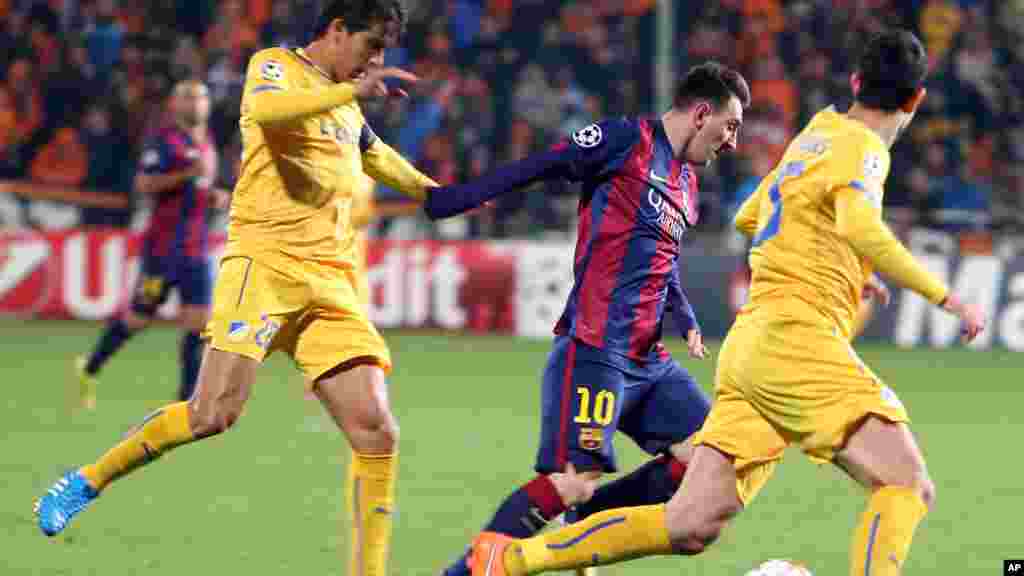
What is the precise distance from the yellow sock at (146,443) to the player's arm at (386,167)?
110cm

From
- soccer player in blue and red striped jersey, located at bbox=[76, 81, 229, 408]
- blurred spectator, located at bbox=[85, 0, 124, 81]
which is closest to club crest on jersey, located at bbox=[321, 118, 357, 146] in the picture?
soccer player in blue and red striped jersey, located at bbox=[76, 81, 229, 408]

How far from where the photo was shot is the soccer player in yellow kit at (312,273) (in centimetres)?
643

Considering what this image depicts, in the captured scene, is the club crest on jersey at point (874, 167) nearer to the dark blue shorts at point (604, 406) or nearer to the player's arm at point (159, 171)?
the dark blue shorts at point (604, 406)

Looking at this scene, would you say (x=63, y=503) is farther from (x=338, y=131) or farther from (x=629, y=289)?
(x=629, y=289)

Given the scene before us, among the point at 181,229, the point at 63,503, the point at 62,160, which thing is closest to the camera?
the point at 63,503

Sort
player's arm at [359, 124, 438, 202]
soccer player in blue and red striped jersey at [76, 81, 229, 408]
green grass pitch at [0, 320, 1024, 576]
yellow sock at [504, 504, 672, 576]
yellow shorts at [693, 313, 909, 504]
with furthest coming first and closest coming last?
soccer player in blue and red striped jersey at [76, 81, 229, 408]
green grass pitch at [0, 320, 1024, 576]
player's arm at [359, 124, 438, 202]
yellow sock at [504, 504, 672, 576]
yellow shorts at [693, 313, 909, 504]

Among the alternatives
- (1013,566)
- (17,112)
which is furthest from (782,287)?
(17,112)

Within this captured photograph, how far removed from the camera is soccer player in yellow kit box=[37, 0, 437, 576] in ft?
21.1

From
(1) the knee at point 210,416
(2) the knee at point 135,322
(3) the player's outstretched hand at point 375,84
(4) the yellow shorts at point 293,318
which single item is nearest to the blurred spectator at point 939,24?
(2) the knee at point 135,322

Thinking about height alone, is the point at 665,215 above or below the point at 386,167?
below

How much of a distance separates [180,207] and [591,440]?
5.94 meters

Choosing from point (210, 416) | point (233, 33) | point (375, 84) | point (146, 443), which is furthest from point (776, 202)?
point (233, 33)

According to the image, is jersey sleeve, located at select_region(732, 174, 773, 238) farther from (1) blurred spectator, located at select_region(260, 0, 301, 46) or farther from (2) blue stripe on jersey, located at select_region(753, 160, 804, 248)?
Result: (1) blurred spectator, located at select_region(260, 0, 301, 46)

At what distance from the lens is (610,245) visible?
642 cm
